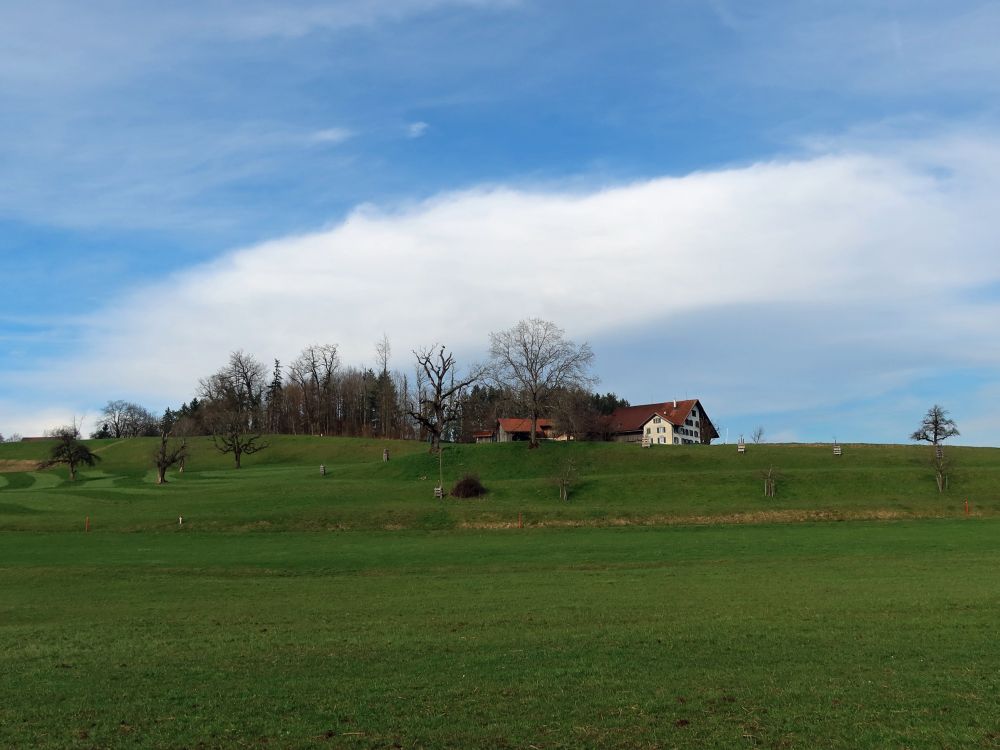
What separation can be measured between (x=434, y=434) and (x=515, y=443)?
9.44 metres

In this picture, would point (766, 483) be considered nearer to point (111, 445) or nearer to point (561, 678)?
point (561, 678)

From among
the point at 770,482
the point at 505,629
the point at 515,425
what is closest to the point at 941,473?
the point at 770,482

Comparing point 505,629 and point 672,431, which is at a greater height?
point 672,431

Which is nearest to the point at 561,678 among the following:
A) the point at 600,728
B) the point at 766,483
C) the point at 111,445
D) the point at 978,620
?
the point at 600,728

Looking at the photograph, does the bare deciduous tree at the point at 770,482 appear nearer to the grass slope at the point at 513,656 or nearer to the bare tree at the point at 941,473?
the bare tree at the point at 941,473

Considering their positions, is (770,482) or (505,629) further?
(770,482)

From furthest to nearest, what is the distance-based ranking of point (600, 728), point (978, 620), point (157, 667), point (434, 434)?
point (434, 434) < point (978, 620) < point (157, 667) < point (600, 728)

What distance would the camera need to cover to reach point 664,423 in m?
139

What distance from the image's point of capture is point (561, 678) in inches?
480

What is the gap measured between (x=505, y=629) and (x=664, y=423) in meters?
125

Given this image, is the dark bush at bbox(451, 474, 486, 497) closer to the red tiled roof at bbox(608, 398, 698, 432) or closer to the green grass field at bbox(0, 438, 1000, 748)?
the green grass field at bbox(0, 438, 1000, 748)

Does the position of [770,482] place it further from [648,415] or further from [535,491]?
[648,415]

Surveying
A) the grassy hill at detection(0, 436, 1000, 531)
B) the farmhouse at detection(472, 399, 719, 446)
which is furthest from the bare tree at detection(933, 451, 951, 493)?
the farmhouse at detection(472, 399, 719, 446)

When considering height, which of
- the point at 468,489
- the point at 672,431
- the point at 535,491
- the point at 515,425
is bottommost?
the point at 535,491
